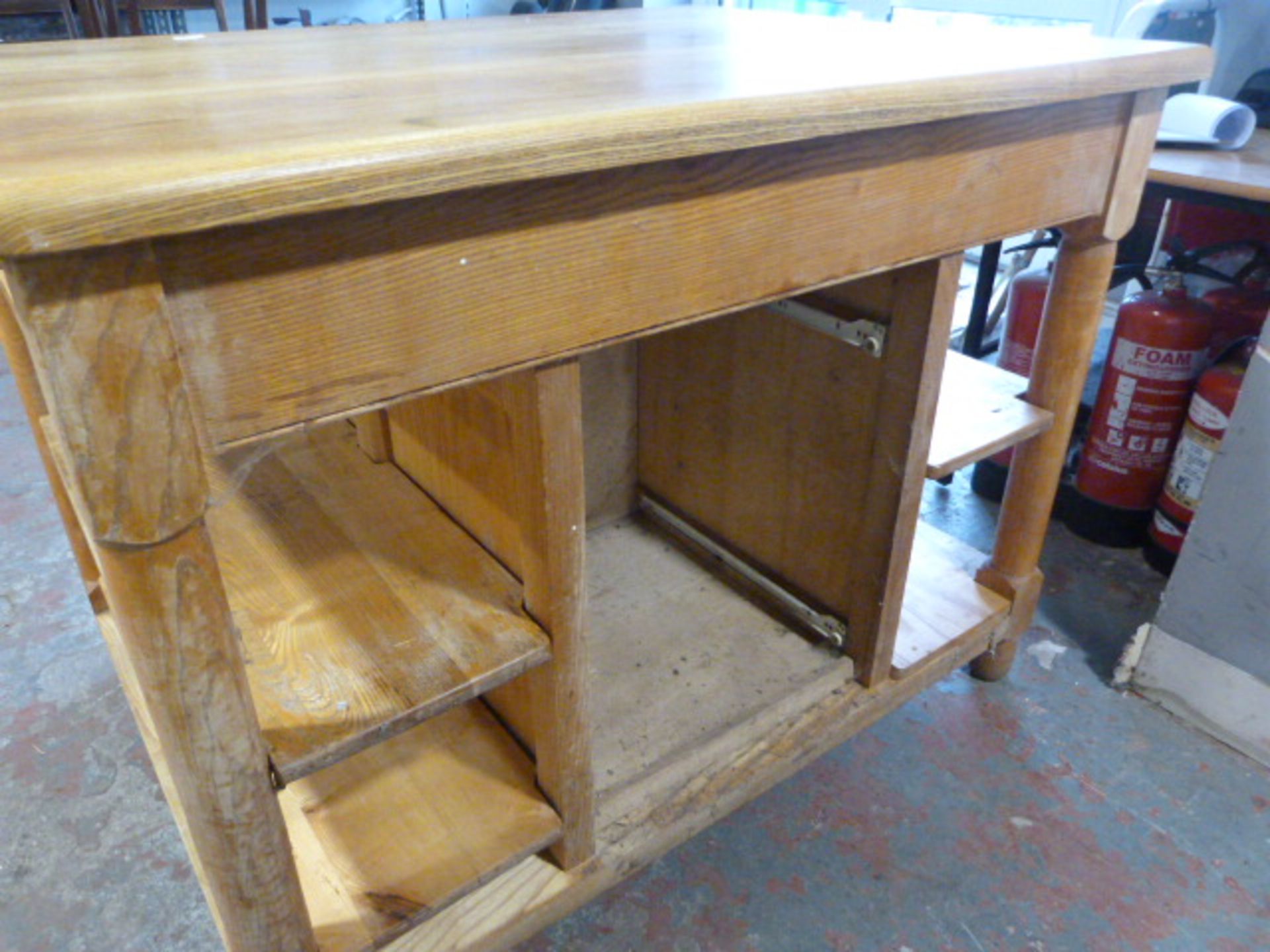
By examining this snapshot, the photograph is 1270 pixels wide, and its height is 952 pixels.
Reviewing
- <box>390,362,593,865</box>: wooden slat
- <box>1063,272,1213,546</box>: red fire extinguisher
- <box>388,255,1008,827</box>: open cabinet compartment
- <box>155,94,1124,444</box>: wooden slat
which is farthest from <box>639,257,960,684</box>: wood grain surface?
<box>1063,272,1213,546</box>: red fire extinguisher

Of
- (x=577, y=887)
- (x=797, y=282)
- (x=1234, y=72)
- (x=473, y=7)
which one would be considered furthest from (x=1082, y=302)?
(x=473, y=7)

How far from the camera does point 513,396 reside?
2.19 ft

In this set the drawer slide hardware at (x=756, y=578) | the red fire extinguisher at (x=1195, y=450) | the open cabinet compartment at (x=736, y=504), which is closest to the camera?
the open cabinet compartment at (x=736, y=504)

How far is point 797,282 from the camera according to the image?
2.39 feet

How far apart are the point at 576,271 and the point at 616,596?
75 centimetres

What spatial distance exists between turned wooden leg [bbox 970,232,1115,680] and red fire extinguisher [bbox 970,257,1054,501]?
39 centimetres

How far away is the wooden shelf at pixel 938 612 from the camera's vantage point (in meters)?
1.16

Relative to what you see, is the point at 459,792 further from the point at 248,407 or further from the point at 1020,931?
the point at 1020,931

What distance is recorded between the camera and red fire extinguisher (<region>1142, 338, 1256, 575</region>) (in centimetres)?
137

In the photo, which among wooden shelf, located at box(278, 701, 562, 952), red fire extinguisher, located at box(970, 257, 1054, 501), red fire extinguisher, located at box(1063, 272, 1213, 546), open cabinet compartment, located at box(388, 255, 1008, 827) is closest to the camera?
wooden shelf, located at box(278, 701, 562, 952)

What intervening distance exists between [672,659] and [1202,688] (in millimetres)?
733

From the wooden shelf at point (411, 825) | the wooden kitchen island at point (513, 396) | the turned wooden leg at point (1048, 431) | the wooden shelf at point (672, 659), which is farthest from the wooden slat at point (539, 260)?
the wooden shelf at point (672, 659)

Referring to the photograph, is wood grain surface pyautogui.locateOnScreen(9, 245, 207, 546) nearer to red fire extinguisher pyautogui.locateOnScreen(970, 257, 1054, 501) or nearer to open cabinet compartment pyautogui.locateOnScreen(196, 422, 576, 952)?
open cabinet compartment pyautogui.locateOnScreen(196, 422, 576, 952)

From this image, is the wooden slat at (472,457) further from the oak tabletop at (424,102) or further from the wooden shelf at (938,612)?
the wooden shelf at (938,612)
